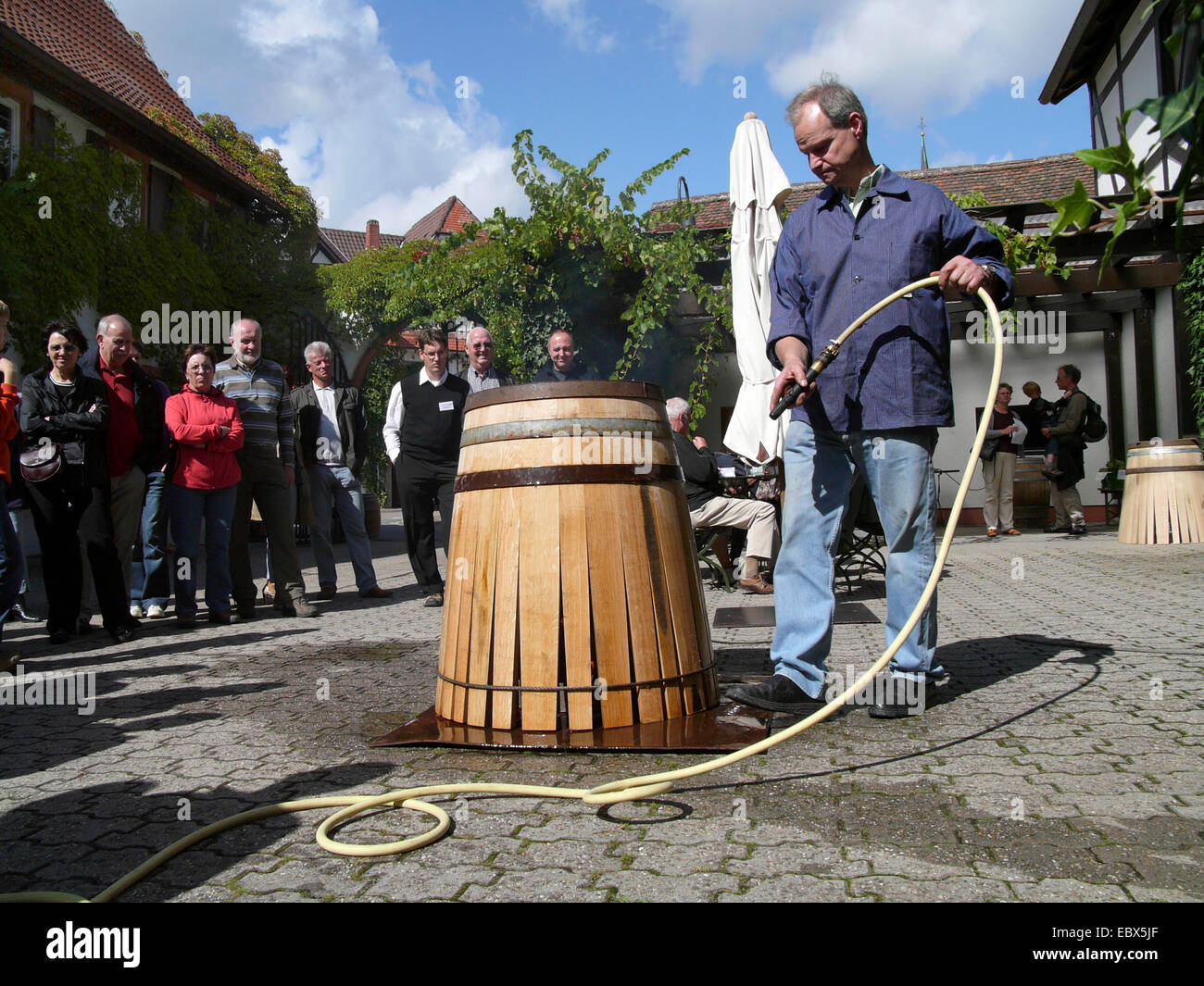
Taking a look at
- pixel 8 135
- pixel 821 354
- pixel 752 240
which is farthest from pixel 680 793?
pixel 8 135

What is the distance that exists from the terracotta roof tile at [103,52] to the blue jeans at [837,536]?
52.0ft

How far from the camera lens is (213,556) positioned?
668cm

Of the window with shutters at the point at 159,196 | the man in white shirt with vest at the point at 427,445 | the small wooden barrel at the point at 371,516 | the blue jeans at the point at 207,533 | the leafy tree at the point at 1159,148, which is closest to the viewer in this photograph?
the leafy tree at the point at 1159,148

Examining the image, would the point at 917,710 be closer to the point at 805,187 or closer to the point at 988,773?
the point at 988,773

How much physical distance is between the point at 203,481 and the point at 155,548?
71 cm

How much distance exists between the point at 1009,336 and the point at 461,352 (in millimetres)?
12251

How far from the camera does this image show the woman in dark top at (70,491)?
5773mm

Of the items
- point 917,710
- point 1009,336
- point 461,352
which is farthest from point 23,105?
point 917,710

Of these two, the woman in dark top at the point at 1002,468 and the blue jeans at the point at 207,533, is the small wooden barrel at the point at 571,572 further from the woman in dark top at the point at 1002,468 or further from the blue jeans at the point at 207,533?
the woman in dark top at the point at 1002,468

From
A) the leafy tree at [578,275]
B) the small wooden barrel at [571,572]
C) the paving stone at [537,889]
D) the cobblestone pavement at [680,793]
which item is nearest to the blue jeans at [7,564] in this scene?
the cobblestone pavement at [680,793]

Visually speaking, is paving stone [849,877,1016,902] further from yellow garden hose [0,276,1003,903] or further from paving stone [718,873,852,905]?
yellow garden hose [0,276,1003,903]

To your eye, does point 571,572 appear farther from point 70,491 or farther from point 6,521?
point 70,491

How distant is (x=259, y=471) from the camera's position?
22.8ft
